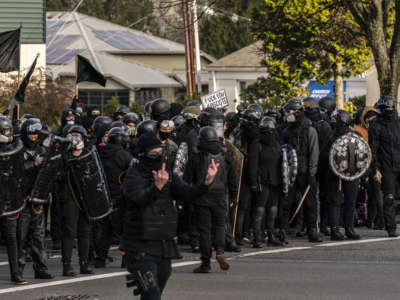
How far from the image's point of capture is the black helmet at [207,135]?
11372mm

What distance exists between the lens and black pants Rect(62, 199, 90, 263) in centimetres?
1143

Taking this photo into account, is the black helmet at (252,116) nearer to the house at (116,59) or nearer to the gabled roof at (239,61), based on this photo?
the house at (116,59)

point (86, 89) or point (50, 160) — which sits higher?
point (86, 89)

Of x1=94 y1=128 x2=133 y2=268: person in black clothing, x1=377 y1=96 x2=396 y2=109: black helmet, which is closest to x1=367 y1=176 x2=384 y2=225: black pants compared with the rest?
x1=377 y1=96 x2=396 y2=109: black helmet

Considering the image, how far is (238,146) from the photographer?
14008mm

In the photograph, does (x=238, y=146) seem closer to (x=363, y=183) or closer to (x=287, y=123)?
(x=287, y=123)

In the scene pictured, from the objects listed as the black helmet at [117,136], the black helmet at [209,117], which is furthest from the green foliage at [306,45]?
the black helmet at [117,136]

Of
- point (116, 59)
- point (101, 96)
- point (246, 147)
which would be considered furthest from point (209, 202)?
point (116, 59)

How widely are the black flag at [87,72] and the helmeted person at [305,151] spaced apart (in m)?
6.77

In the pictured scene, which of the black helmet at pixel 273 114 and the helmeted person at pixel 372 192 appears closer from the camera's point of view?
the helmeted person at pixel 372 192

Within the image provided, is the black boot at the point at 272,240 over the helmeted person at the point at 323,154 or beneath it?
beneath

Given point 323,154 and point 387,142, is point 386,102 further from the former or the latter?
point 323,154

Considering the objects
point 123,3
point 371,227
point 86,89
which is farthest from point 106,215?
point 123,3

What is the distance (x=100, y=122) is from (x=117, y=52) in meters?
47.6
